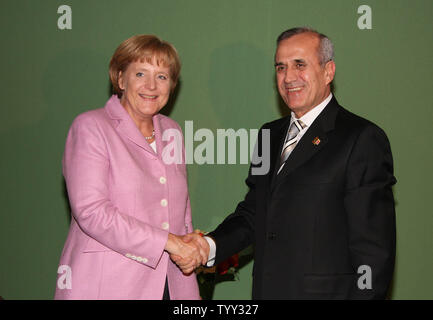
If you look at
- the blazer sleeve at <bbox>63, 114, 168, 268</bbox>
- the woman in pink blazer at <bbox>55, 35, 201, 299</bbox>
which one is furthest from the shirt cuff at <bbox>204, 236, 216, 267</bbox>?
the blazer sleeve at <bbox>63, 114, 168, 268</bbox>

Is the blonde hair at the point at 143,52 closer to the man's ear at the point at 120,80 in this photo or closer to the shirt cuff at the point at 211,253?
the man's ear at the point at 120,80

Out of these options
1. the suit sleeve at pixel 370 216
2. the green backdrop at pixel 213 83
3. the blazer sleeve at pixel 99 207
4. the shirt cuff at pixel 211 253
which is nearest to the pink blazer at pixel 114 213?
the blazer sleeve at pixel 99 207

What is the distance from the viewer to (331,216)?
85.9 inches

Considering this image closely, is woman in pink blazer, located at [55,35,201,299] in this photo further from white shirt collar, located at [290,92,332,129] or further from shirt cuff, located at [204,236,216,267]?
white shirt collar, located at [290,92,332,129]

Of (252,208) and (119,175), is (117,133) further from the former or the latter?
(252,208)

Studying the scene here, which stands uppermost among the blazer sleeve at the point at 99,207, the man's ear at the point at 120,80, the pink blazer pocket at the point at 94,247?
the man's ear at the point at 120,80

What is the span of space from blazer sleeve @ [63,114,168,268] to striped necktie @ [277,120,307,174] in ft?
2.37

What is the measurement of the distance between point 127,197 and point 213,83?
1.64 meters

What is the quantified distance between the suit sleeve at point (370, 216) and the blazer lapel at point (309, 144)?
0.63 feet

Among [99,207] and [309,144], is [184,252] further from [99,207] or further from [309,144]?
[309,144]

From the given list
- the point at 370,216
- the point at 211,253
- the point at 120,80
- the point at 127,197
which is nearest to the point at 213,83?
A: the point at 120,80

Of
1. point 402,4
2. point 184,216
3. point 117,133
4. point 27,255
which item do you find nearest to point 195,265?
point 184,216

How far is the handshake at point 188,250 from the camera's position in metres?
2.35

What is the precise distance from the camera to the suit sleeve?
81.0 inches
